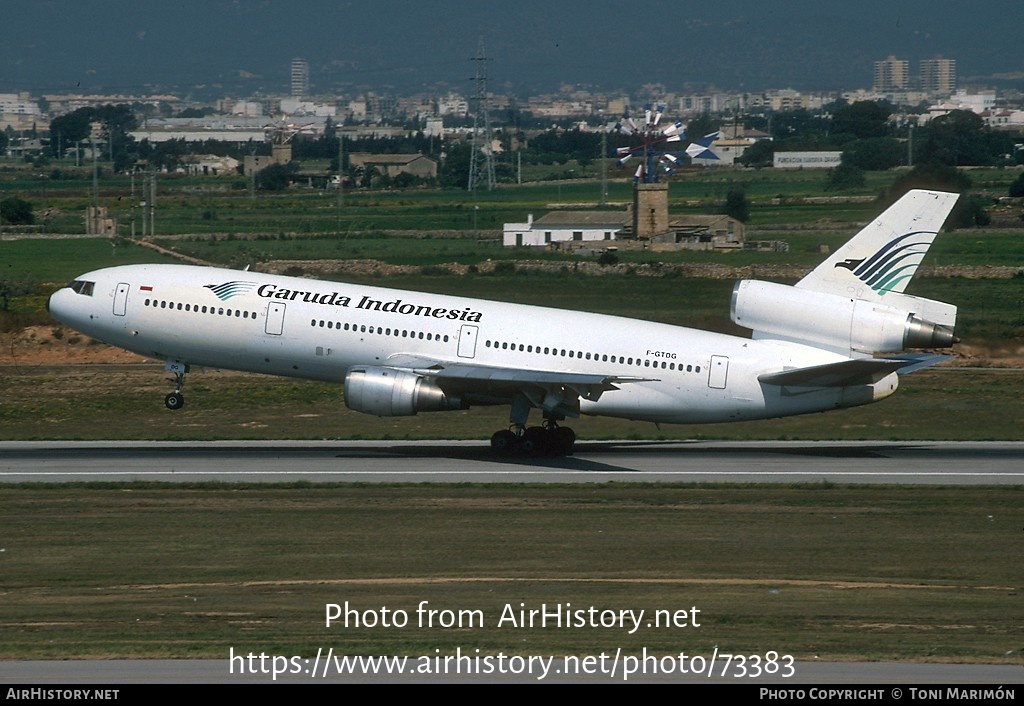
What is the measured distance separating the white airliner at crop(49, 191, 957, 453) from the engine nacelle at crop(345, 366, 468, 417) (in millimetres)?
39

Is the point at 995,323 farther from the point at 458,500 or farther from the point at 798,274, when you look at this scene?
the point at 458,500

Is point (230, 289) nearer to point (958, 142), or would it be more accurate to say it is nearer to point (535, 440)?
point (535, 440)

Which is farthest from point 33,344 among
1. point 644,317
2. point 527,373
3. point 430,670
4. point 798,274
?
point 430,670

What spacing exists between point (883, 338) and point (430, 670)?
78.5 feet

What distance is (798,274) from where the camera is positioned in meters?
75.1

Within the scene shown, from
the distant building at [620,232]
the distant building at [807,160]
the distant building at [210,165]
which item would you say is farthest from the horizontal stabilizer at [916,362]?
the distant building at [210,165]

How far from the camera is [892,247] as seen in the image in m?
38.7

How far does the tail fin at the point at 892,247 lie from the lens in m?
38.6

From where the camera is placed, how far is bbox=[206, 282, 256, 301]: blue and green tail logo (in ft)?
134

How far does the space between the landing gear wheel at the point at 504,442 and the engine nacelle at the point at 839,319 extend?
7.40 meters

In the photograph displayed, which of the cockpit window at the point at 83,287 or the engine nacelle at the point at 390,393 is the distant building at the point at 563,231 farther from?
the engine nacelle at the point at 390,393

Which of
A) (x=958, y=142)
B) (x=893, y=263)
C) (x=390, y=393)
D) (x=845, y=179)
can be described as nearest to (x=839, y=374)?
(x=893, y=263)

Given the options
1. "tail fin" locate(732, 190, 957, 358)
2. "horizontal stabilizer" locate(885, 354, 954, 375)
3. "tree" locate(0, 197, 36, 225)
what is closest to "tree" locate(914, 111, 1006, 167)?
"tail fin" locate(732, 190, 957, 358)

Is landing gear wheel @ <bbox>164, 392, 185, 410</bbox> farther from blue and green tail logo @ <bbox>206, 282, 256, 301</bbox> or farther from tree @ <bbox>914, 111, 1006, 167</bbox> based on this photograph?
tree @ <bbox>914, 111, 1006, 167</bbox>
